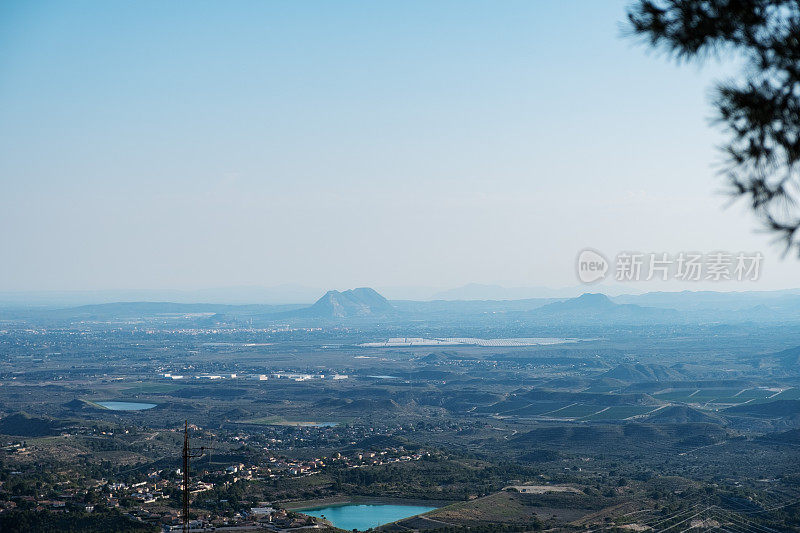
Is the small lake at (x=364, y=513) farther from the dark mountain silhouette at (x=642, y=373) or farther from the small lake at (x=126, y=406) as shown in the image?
the dark mountain silhouette at (x=642, y=373)

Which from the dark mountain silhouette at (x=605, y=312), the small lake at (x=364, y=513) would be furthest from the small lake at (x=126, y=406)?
the dark mountain silhouette at (x=605, y=312)

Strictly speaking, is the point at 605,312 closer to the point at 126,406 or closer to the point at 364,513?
the point at 126,406

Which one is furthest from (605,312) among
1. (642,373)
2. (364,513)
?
(364,513)

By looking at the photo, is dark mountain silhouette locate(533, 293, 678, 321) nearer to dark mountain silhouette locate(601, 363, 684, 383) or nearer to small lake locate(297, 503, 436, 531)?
dark mountain silhouette locate(601, 363, 684, 383)

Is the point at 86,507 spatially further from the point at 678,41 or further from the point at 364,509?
the point at 678,41

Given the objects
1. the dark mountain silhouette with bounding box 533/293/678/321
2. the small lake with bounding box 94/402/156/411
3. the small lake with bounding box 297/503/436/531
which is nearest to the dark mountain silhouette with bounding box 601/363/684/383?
the small lake with bounding box 94/402/156/411

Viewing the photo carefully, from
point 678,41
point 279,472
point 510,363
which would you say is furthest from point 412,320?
point 678,41

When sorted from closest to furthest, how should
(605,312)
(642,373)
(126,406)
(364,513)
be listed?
(364,513) < (126,406) < (642,373) < (605,312)
